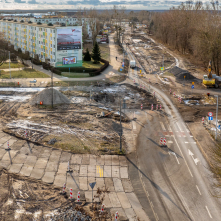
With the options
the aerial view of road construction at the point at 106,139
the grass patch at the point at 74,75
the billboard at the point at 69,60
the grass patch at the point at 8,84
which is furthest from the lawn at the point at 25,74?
the billboard at the point at 69,60

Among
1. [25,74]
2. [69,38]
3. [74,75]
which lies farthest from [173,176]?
[69,38]

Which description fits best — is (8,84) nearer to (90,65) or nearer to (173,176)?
(90,65)

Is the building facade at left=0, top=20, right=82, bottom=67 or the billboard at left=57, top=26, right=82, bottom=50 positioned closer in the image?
the billboard at left=57, top=26, right=82, bottom=50

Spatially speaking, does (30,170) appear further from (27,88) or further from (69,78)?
(69,78)

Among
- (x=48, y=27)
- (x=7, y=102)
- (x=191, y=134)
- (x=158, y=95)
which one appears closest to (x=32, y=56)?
(x=48, y=27)

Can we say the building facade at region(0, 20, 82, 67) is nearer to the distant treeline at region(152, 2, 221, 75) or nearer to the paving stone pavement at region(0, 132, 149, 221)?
the distant treeline at region(152, 2, 221, 75)

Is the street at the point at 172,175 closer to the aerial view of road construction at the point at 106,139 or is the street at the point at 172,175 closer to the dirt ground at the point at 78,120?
the aerial view of road construction at the point at 106,139

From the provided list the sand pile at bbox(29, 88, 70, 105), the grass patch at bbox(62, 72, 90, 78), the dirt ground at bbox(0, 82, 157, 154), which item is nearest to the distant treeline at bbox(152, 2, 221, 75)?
the dirt ground at bbox(0, 82, 157, 154)
